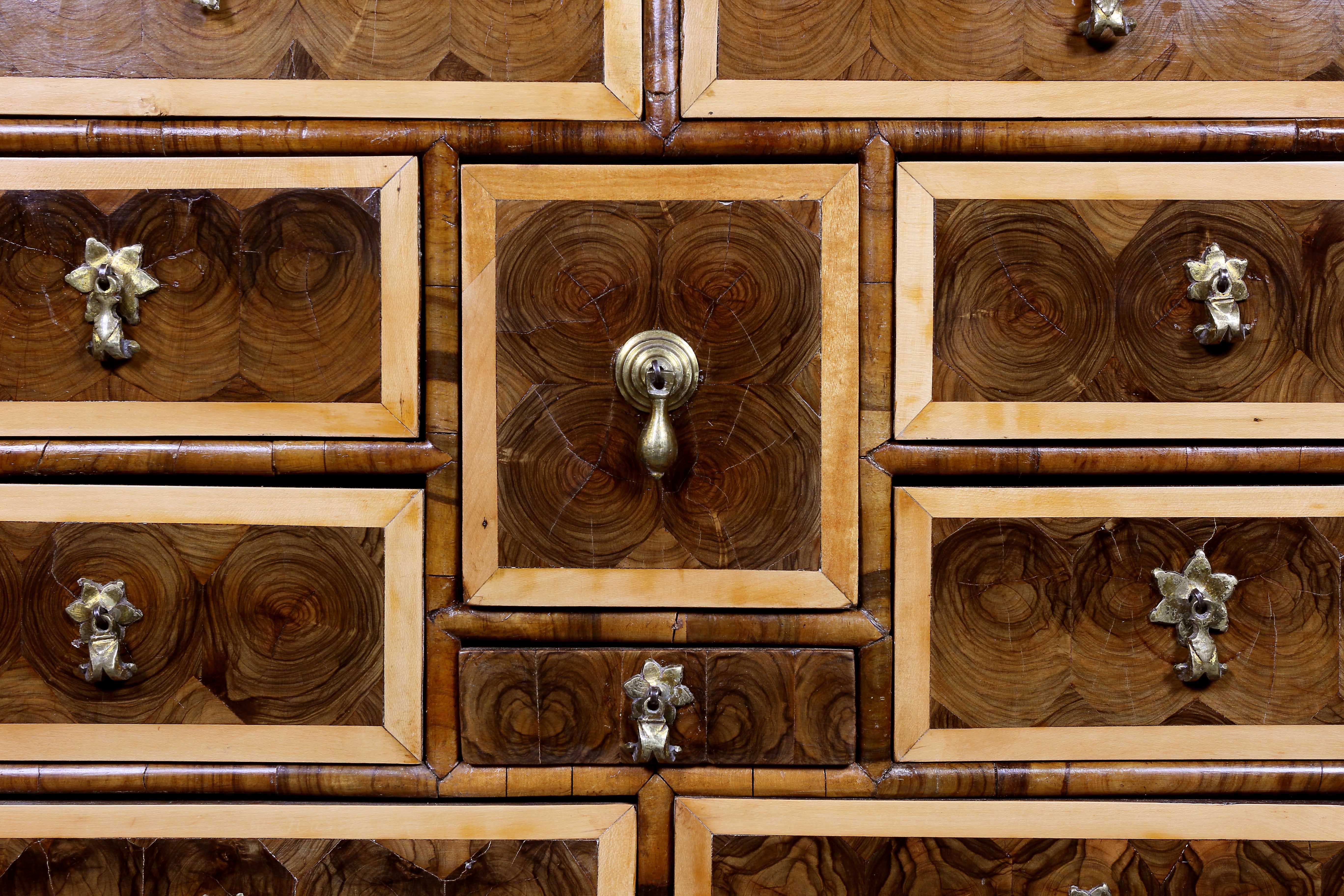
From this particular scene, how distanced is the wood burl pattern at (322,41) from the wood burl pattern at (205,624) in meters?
0.29

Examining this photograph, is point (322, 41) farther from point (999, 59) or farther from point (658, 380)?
point (999, 59)

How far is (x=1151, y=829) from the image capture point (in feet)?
1.60

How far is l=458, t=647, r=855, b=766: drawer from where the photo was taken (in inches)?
19.0

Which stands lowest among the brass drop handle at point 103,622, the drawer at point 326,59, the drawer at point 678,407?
the brass drop handle at point 103,622

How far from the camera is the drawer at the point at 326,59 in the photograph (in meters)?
0.48

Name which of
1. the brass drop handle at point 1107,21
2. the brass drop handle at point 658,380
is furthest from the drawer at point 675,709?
the brass drop handle at point 1107,21

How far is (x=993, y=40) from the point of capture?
476 mm

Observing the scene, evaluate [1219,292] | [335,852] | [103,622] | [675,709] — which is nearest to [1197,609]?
[1219,292]

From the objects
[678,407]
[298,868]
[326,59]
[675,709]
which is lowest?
[298,868]

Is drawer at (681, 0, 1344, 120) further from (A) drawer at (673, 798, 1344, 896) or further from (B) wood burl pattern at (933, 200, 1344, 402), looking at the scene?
(A) drawer at (673, 798, 1344, 896)

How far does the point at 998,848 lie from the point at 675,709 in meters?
0.23

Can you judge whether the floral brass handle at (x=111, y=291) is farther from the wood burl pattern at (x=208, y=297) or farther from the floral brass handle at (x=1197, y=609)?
the floral brass handle at (x=1197, y=609)

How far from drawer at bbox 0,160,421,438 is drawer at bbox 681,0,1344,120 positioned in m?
0.23

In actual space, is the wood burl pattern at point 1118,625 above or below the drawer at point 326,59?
below
